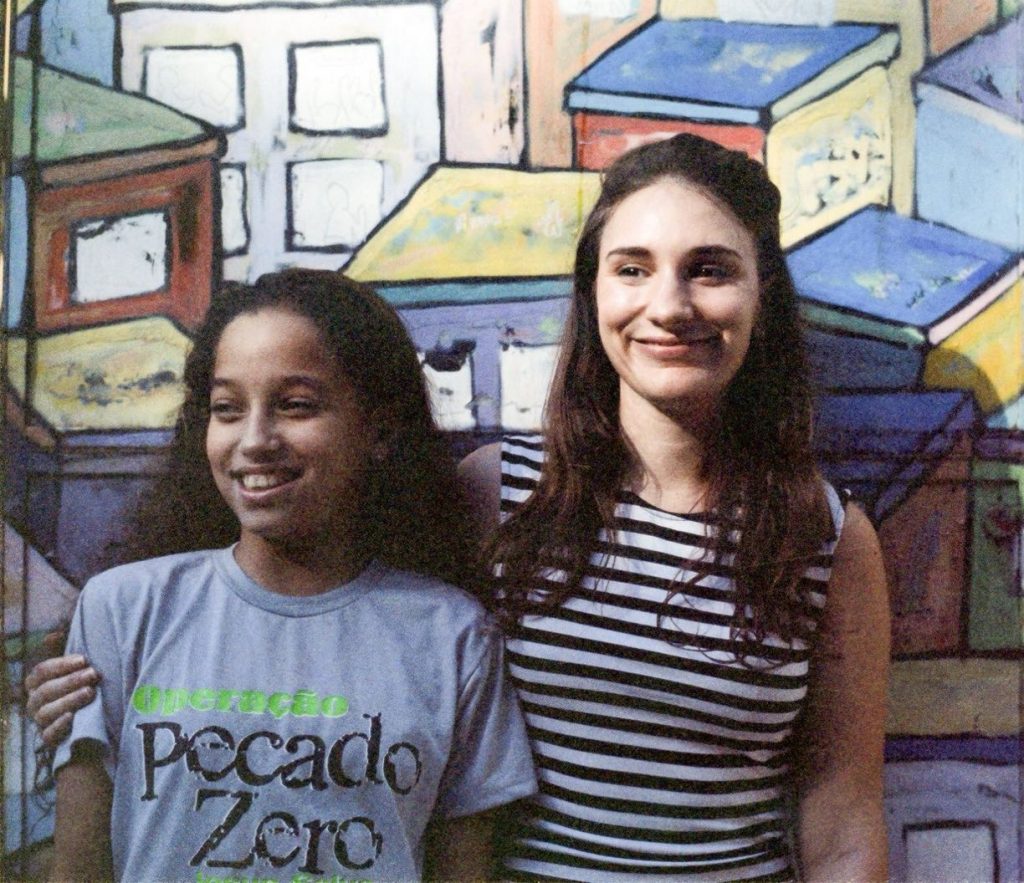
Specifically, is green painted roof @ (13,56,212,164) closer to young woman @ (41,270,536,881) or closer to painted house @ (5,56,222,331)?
painted house @ (5,56,222,331)

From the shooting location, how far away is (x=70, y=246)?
5.49 feet

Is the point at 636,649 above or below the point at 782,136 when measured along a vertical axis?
below

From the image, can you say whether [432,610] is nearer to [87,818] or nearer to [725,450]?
[725,450]

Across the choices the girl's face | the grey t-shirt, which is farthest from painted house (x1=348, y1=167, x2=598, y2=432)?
the grey t-shirt

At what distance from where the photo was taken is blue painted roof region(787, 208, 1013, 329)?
5.47 feet

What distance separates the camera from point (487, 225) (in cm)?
166

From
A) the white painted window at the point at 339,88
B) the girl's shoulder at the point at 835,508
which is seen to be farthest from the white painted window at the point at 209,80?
the girl's shoulder at the point at 835,508

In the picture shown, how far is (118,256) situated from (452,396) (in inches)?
26.1

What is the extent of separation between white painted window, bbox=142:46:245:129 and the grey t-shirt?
0.81 metres

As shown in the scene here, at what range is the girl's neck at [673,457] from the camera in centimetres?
151

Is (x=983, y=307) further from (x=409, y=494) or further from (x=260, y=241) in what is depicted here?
(x=260, y=241)

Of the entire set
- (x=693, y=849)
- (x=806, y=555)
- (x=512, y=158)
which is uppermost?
(x=512, y=158)

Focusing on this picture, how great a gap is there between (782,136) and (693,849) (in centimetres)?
124

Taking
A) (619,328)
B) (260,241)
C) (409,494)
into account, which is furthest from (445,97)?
(409,494)
